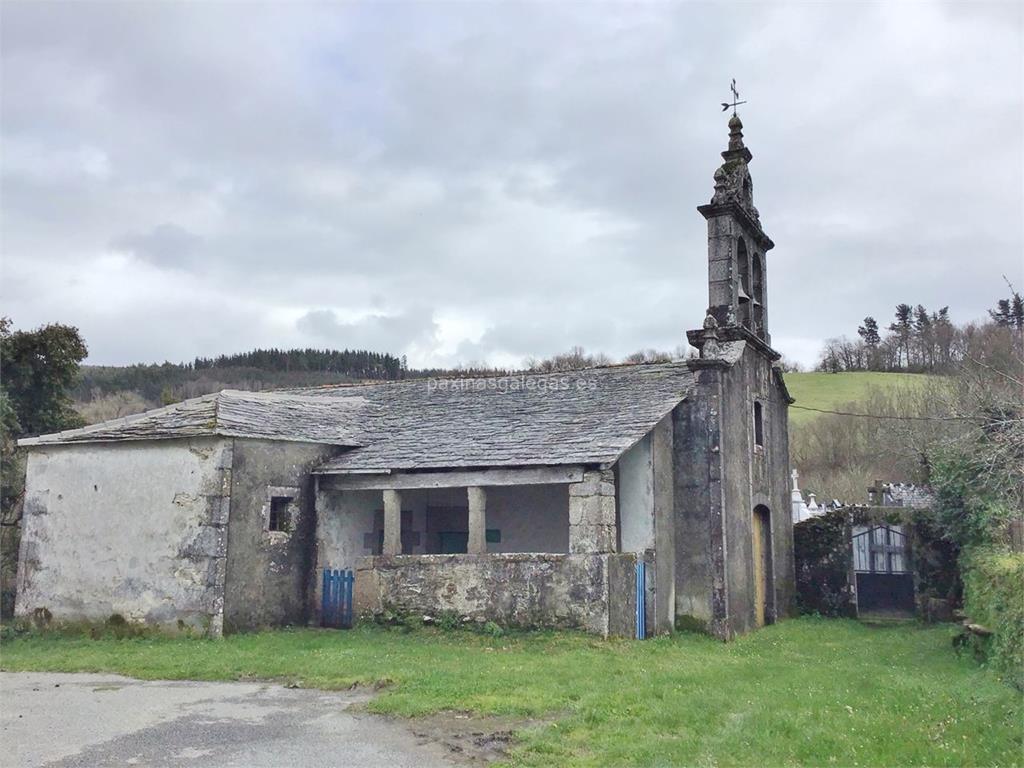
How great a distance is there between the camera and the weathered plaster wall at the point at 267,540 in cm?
1426

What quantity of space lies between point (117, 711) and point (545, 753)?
15.6 ft

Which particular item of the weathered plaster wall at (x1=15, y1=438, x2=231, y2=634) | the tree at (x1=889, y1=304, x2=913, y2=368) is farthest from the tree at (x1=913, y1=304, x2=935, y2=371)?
the weathered plaster wall at (x1=15, y1=438, x2=231, y2=634)

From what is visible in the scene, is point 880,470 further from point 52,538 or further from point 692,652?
Answer: point 52,538

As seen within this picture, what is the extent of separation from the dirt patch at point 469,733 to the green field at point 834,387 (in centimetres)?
4352

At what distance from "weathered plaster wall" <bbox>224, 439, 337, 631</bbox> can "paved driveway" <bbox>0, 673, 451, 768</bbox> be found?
3666mm

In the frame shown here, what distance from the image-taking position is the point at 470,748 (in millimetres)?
7363

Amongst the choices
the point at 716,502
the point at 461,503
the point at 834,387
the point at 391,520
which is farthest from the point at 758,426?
the point at 834,387

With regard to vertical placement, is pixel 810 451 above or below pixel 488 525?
above

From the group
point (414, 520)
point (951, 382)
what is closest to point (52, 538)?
point (414, 520)

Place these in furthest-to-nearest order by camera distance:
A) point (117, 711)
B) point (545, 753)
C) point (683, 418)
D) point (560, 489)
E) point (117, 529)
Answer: point (560, 489) < point (683, 418) < point (117, 529) < point (117, 711) < point (545, 753)

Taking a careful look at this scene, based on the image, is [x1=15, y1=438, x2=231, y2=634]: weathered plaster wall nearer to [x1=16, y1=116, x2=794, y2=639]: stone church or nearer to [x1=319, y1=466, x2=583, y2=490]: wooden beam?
[x1=16, y1=116, x2=794, y2=639]: stone church

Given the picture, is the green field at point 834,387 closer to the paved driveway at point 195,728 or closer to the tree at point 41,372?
the tree at point 41,372

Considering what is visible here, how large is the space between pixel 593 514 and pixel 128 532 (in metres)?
7.81

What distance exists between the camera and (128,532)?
14.5m
